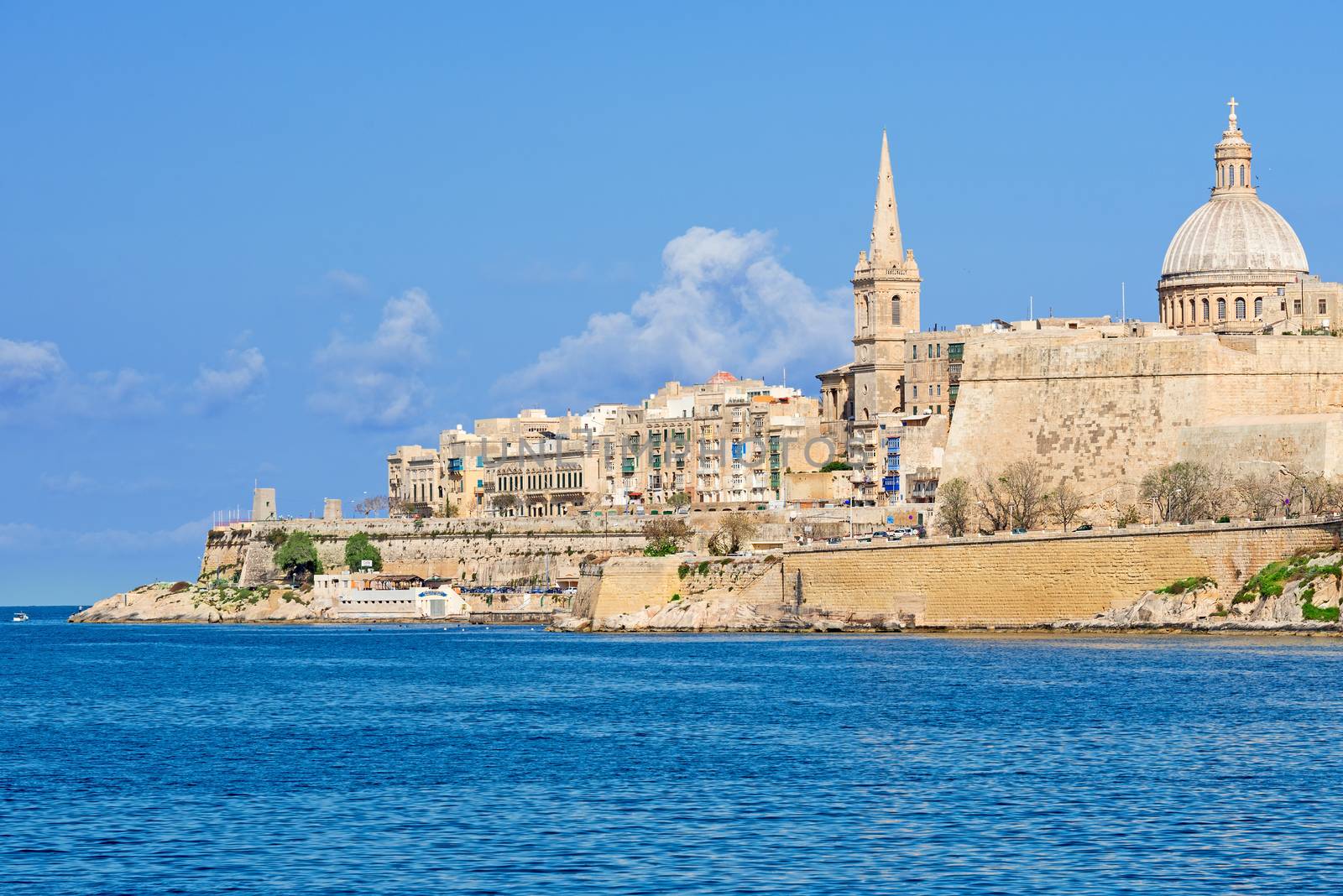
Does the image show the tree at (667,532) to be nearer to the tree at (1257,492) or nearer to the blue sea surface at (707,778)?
the tree at (1257,492)

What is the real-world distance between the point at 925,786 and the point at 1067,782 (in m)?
1.42

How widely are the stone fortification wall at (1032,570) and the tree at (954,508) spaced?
620 centimetres

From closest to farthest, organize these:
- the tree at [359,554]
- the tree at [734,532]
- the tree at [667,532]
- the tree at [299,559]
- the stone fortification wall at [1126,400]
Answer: the stone fortification wall at [1126,400]
the tree at [734,532]
the tree at [667,532]
the tree at [299,559]
the tree at [359,554]

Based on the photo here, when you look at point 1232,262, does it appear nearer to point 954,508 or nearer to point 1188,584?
point 954,508

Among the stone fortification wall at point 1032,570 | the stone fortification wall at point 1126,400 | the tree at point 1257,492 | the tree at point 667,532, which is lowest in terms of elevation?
the stone fortification wall at point 1032,570

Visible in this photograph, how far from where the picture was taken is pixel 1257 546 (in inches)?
1838

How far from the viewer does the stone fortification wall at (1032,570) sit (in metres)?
47.1

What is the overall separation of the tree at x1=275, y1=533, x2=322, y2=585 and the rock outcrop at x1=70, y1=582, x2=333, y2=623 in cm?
98

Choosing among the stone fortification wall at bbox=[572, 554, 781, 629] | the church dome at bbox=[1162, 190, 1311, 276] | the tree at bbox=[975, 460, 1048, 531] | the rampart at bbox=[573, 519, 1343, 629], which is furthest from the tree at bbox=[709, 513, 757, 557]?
the church dome at bbox=[1162, 190, 1311, 276]

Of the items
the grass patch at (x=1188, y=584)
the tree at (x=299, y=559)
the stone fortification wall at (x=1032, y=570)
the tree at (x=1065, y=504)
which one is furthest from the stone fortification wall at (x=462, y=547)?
the grass patch at (x=1188, y=584)

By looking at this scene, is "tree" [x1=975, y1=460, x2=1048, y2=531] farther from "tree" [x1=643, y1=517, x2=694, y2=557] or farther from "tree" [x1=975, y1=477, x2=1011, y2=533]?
"tree" [x1=643, y1=517, x2=694, y2=557]

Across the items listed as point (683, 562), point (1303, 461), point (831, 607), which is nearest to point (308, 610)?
point (683, 562)

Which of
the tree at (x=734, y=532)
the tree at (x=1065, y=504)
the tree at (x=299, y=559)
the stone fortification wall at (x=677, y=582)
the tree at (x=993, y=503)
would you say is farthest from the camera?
the tree at (x=299, y=559)

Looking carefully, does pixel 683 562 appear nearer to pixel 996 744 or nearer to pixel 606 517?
pixel 606 517
